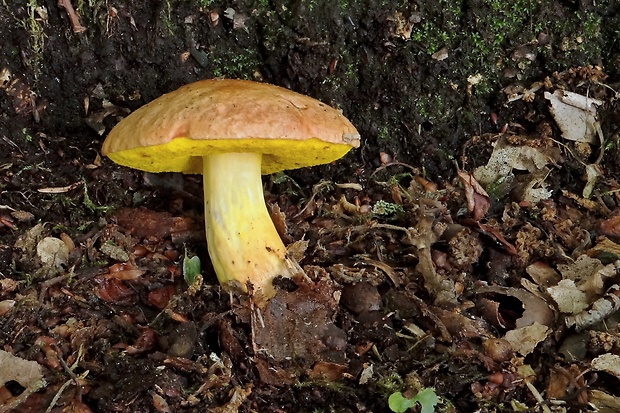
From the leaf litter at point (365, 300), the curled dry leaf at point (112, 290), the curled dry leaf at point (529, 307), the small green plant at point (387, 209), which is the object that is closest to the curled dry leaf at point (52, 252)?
the leaf litter at point (365, 300)

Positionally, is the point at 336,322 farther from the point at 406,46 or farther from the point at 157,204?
the point at 406,46

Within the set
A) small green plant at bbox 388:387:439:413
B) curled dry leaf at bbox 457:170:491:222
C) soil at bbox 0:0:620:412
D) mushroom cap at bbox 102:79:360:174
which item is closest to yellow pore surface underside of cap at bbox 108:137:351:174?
mushroom cap at bbox 102:79:360:174

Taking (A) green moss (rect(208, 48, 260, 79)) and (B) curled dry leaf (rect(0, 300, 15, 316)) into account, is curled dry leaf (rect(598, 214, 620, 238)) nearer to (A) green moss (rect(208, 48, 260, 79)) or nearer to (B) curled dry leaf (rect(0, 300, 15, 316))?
(A) green moss (rect(208, 48, 260, 79))

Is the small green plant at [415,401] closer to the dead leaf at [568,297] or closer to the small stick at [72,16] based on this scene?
the dead leaf at [568,297]

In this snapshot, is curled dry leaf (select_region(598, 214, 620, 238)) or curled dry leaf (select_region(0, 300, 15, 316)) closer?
curled dry leaf (select_region(0, 300, 15, 316))

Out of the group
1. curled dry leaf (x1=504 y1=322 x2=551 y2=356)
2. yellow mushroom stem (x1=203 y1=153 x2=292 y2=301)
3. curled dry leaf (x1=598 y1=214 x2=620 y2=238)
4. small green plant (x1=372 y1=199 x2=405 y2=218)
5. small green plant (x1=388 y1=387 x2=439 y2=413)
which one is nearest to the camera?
small green plant (x1=388 y1=387 x2=439 y2=413)

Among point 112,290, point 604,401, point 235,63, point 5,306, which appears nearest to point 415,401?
point 604,401

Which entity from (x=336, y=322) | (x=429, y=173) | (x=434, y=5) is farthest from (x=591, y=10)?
(x=336, y=322)
